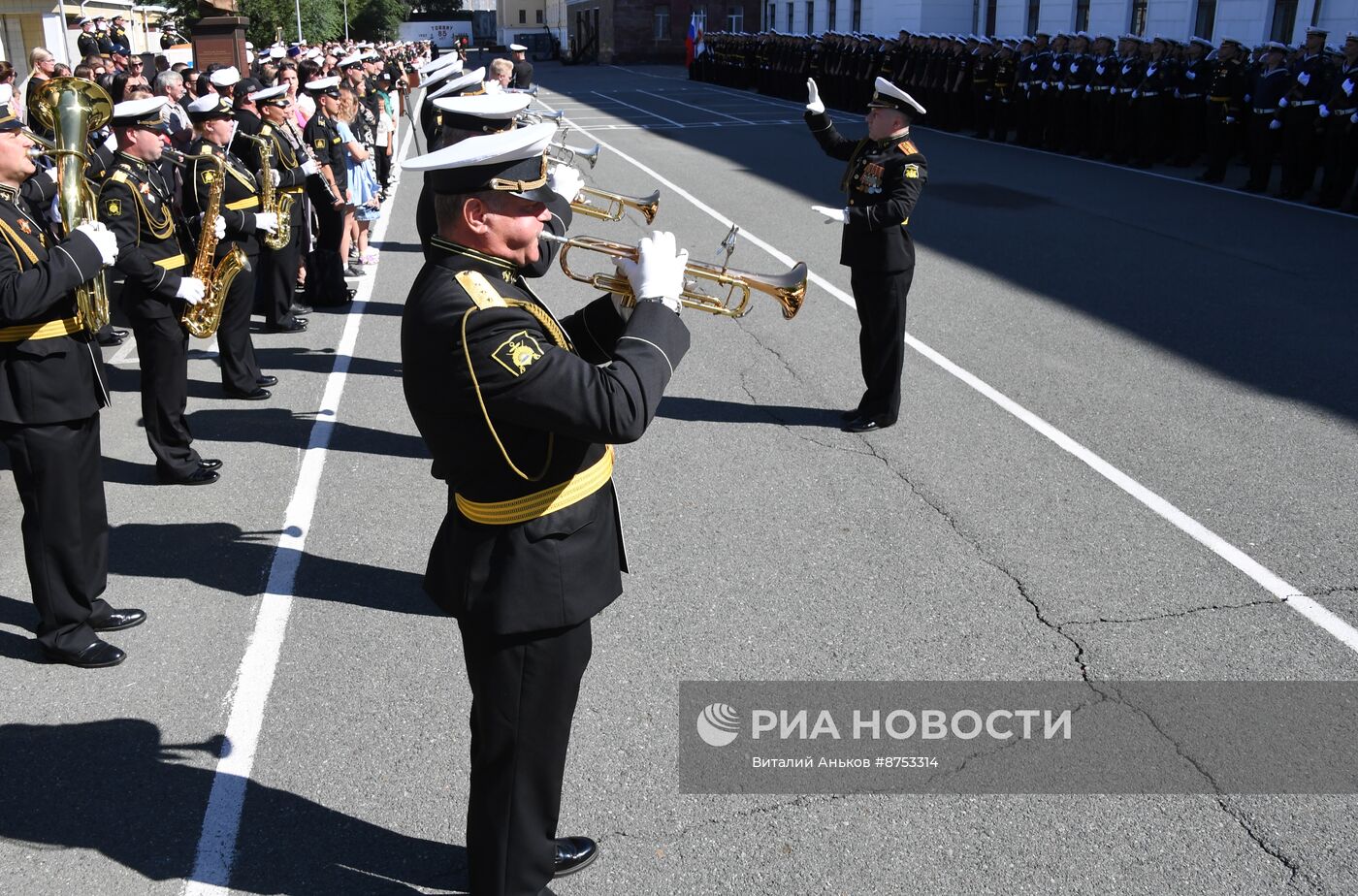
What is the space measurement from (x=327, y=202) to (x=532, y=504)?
26.1 feet

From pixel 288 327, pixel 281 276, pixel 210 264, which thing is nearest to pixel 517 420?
pixel 210 264

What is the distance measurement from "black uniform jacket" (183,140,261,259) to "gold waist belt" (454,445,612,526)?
5.00 m

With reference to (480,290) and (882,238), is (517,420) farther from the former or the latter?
(882,238)

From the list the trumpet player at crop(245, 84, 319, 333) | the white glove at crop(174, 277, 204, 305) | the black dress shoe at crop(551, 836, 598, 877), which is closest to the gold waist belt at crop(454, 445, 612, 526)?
the black dress shoe at crop(551, 836, 598, 877)

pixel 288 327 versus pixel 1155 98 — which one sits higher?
pixel 1155 98

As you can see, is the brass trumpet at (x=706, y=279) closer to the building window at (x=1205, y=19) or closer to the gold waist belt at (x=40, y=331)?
the gold waist belt at (x=40, y=331)

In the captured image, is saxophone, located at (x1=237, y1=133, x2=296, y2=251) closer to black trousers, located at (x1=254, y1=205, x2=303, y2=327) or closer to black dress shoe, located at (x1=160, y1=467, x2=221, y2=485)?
black trousers, located at (x1=254, y1=205, x2=303, y2=327)

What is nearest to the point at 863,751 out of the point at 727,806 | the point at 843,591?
the point at 727,806

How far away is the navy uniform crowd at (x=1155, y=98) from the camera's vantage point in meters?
15.3

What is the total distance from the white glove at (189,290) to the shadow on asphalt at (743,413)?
268 cm

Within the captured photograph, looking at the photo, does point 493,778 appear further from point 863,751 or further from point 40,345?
point 40,345

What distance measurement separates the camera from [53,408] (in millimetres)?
4359

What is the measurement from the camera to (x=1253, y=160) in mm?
16047

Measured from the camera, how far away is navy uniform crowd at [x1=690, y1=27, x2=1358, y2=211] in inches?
604
